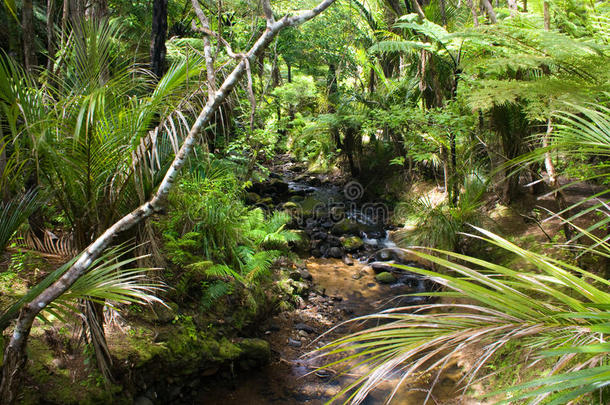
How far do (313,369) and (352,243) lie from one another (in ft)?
12.9

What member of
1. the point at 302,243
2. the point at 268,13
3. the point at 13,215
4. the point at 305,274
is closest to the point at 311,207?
the point at 302,243

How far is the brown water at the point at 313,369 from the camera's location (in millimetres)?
3742

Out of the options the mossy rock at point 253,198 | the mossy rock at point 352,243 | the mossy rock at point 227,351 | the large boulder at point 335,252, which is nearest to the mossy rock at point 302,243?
the large boulder at point 335,252

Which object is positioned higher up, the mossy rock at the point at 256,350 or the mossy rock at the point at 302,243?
the mossy rock at the point at 302,243

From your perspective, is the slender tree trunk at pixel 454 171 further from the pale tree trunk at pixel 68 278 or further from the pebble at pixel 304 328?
the pale tree trunk at pixel 68 278

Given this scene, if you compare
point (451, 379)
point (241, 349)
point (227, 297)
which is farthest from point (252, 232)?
point (451, 379)

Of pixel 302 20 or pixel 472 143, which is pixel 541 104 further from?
pixel 472 143

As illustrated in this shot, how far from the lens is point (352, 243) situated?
8.01 meters

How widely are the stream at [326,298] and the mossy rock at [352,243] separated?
39 mm

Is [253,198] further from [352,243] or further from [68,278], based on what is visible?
[68,278]

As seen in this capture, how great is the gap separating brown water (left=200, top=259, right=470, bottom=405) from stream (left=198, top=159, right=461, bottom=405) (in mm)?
10

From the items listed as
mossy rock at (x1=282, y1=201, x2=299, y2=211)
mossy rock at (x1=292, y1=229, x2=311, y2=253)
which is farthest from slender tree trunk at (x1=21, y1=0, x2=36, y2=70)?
mossy rock at (x1=282, y1=201, x2=299, y2=211)

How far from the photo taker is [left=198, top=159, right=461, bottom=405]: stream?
3.83 meters

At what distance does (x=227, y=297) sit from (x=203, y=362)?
91cm
